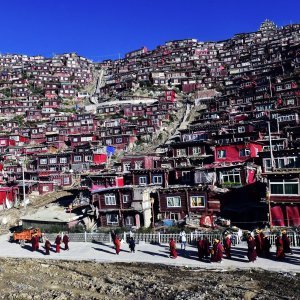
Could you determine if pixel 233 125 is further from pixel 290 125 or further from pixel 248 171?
pixel 248 171

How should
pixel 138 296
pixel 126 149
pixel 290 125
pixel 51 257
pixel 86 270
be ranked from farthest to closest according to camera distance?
pixel 126 149, pixel 290 125, pixel 51 257, pixel 86 270, pixel 138 296

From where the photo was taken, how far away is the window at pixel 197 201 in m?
37.3

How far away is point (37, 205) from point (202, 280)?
37.3m

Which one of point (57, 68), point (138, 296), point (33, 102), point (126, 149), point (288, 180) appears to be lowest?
point (138, 296)

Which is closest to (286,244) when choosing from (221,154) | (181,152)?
(221,154)

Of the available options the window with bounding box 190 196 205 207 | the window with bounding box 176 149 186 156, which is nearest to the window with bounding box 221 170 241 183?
the window with bounding box 190 196 205 207

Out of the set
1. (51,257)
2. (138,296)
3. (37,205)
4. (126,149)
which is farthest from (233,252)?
(126,149)

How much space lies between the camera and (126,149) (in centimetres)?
7975

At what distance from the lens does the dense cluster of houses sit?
126 feet

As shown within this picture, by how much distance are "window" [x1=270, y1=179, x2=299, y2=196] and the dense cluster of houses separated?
78 mm

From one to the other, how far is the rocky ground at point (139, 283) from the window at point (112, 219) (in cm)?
1353

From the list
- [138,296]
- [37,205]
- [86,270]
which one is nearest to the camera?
[138,296]

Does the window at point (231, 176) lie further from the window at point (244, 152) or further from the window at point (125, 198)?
the window at point (125, 198)

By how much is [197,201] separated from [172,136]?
149ft
